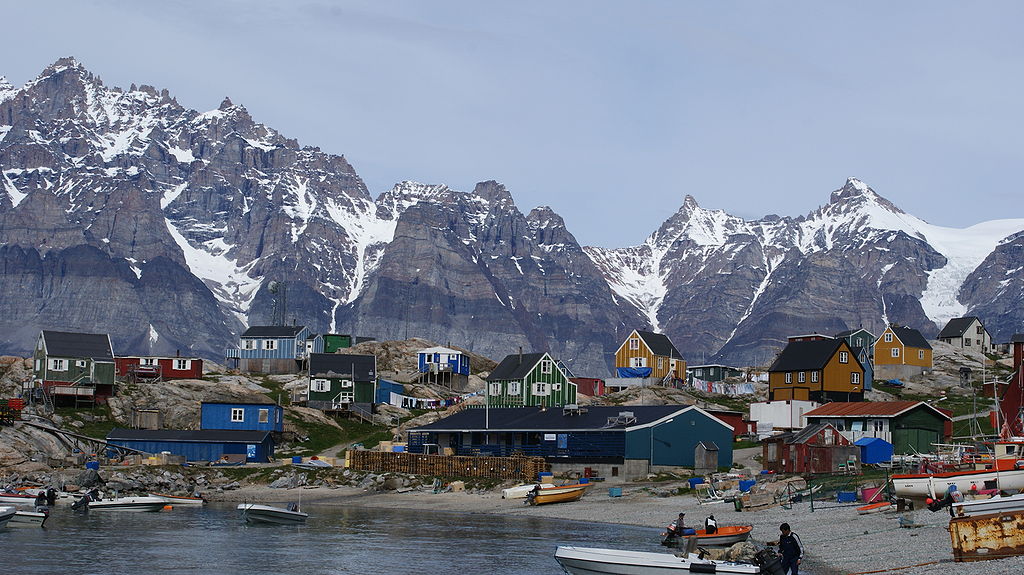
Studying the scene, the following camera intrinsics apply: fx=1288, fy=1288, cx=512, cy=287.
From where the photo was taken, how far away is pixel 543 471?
3501 inches

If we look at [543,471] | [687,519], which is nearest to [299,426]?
[543,471]

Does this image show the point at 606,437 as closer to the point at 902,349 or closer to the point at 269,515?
the point at 269,515

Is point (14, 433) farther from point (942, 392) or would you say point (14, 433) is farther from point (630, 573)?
point (942, 392)

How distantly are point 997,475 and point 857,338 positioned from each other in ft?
350

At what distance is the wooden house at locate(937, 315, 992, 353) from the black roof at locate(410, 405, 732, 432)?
314 feet

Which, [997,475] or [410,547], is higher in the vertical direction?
[997,475]

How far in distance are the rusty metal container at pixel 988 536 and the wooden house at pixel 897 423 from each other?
49.1m

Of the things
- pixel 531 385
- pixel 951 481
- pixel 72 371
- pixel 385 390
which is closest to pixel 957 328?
pixel 531 385

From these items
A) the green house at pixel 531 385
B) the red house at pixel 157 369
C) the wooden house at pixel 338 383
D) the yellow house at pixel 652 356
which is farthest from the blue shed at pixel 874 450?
the yellow house at pixel 652 356

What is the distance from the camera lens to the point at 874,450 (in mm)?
84812

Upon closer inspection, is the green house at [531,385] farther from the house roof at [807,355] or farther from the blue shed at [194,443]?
the blue shed at [194,443]

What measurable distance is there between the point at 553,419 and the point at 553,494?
16271mm

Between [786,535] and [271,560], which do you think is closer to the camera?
[786,535]

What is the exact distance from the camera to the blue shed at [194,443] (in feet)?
326
